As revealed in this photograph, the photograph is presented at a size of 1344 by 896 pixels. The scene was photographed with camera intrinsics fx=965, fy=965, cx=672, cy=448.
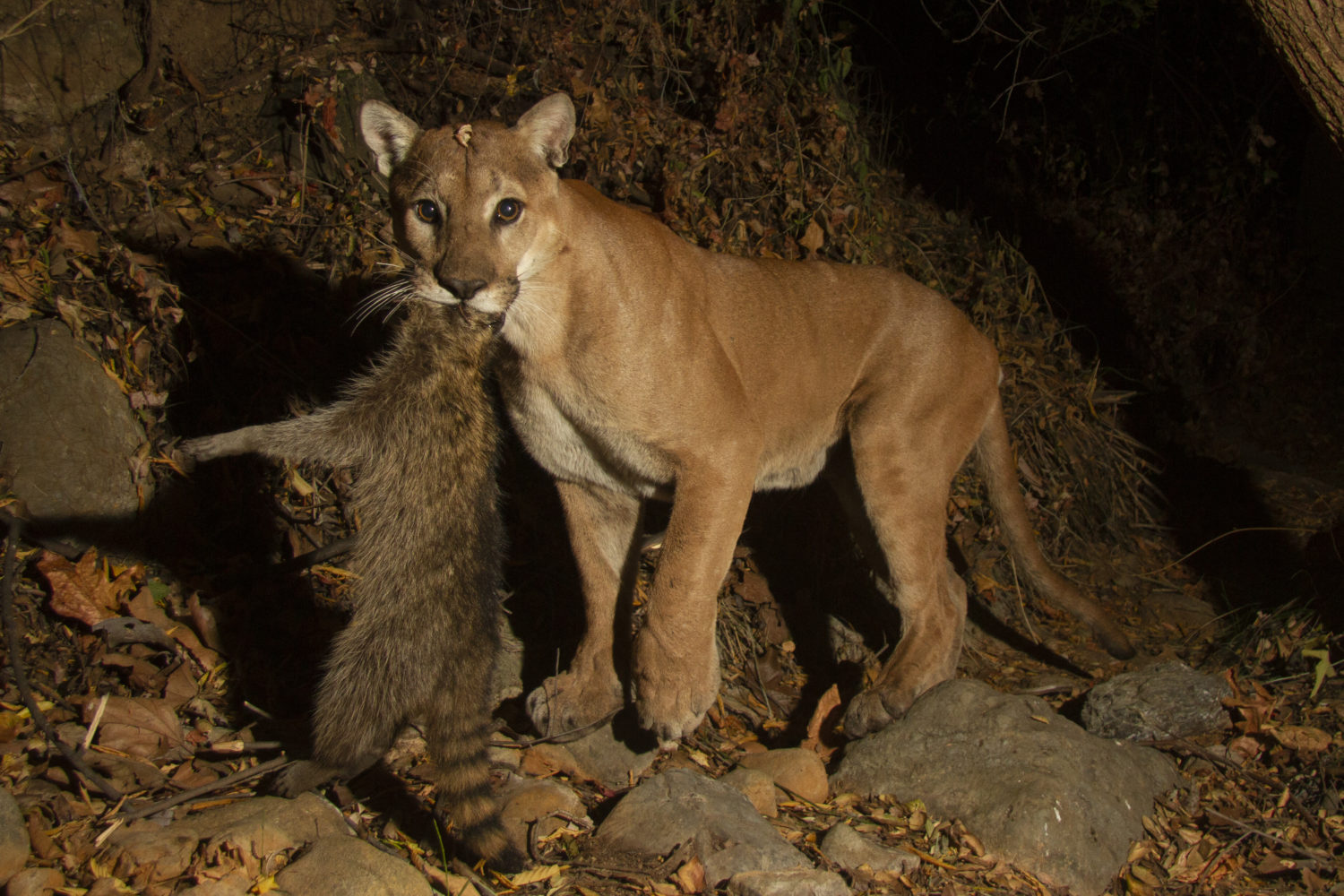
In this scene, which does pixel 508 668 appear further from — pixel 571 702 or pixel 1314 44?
pixel 1314 44

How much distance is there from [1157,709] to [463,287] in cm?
352

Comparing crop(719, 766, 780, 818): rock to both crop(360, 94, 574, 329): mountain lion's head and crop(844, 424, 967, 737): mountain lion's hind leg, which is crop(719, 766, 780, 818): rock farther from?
crop(360, 94, 574, 329): mountain lion's head

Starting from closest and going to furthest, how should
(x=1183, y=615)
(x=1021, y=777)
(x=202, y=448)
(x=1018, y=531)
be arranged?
(x=202, y=448) < (x=1021, y=777) < (x=1018, y=531) < (x=1183, y=615)

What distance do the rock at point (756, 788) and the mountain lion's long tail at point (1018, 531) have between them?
77.3 inches

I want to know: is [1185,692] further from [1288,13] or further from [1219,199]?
[1219,199]

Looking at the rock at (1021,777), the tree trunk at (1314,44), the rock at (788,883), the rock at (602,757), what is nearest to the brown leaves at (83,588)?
the rock at (602,757)

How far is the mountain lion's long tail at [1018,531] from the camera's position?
195 inches

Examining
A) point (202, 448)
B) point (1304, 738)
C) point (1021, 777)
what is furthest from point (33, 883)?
point (1304, 738)

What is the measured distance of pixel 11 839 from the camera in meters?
2.76

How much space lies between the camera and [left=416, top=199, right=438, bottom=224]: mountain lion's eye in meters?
3.59

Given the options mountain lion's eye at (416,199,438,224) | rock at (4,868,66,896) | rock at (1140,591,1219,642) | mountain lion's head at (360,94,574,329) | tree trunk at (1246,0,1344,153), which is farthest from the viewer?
rock at (1140,591,1219,642)

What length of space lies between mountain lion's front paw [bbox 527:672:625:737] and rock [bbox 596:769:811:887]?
651 millimetres

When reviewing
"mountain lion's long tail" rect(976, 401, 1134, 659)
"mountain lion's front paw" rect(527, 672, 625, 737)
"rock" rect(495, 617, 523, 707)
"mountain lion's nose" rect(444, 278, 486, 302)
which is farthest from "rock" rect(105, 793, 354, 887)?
"mountain lion's long tail" rect(976, 401, 1134, 659)

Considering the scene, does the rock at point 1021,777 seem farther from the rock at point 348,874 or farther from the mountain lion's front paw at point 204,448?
the mountain lion's front paw at point 204,448
